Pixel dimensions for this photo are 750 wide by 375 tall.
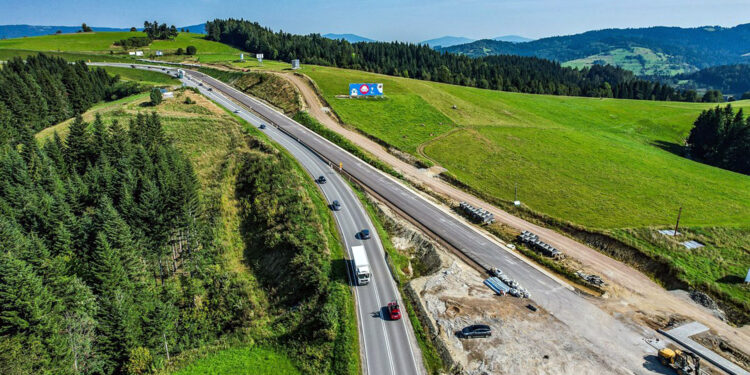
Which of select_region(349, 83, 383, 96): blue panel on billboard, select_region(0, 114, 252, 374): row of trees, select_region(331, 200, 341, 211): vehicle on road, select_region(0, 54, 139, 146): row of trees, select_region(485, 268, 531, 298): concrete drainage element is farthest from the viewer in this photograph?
select_region(349, 83, 383, 96): blue panel on billboard

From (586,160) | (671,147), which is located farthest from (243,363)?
(671,147)

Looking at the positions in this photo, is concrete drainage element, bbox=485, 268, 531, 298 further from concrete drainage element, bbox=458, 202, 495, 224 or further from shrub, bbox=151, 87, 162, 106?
shrub, bbox=151, 87, 162, 106

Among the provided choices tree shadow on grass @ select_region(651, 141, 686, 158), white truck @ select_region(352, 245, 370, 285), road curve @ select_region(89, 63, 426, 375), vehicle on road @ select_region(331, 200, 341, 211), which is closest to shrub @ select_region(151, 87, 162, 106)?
road curve @ select_region(89, 63, 426, 375)

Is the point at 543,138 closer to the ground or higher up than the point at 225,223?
higher up

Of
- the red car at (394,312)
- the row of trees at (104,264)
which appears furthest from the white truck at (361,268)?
the row of trees at (104,264)

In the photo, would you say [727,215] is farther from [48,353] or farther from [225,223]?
[48,353]

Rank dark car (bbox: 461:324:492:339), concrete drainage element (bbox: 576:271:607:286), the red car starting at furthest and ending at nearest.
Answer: concrete drainage element (bbox: 576:271:607:286) → the red car → dark car (bbox: 461:324:492:339)

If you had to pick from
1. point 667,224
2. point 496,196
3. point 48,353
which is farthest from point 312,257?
point 667,224
